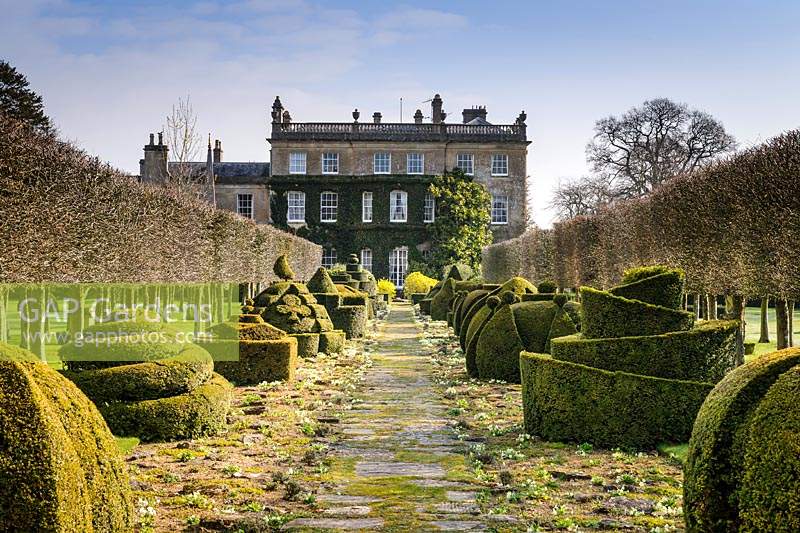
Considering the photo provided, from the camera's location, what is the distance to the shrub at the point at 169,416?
357 inches

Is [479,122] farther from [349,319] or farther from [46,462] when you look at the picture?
[46,462]

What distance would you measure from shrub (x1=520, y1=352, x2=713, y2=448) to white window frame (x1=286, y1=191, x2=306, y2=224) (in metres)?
46.7

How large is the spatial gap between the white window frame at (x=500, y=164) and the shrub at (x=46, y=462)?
52206mm

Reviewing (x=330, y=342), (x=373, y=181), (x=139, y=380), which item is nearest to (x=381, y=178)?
(x=373, y=181)

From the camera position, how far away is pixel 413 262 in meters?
53.6

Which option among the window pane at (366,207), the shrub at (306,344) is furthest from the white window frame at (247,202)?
the shrub at (306,344)

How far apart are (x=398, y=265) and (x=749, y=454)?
50.5 m

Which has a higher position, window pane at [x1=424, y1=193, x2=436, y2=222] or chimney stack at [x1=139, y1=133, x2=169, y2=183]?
chimney stack at [x1=139, y1=133, x2=169, y2=183]

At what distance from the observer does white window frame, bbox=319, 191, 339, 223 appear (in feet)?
181

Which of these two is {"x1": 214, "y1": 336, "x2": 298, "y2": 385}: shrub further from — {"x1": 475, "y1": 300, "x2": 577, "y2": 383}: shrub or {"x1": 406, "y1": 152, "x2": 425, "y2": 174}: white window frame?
{"x1": 406, "y1": 152, "x2": 425, "y2": 174}: white window frame

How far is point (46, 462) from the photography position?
403 centimetres

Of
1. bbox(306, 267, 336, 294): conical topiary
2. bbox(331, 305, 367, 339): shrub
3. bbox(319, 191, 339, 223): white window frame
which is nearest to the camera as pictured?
bbox(331, 305, 367, 339): shrub

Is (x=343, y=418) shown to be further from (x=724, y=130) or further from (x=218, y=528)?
(x=724, y=130)

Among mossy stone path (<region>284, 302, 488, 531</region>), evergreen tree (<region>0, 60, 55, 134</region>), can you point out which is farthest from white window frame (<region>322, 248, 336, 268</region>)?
mossy stone path (<region>284, 302, 488, 531</region>)
